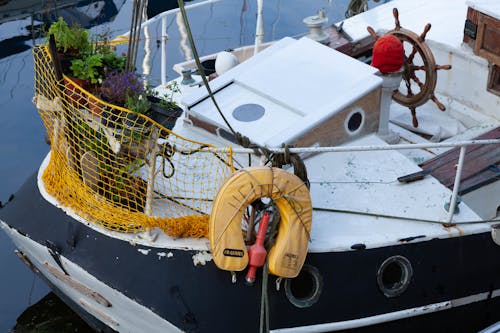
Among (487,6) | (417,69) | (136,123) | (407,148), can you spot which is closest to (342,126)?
(407,148)

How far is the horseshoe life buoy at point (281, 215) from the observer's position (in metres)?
4.95

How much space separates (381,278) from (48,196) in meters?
2.71

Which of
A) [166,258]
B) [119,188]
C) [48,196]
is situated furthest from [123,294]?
[48,196]

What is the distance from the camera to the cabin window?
7125 millimetres

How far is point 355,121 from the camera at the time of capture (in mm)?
6301

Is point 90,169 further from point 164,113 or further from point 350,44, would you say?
point 350,44

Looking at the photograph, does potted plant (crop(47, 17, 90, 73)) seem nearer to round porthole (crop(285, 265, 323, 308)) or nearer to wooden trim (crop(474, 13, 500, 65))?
round porthole (crop(285, 265, 323, 308))

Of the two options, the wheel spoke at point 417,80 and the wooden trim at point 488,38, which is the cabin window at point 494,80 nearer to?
the wooden trim at point 488,38

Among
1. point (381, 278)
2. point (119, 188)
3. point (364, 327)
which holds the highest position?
point (119, 188)

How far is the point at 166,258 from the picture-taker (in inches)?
213

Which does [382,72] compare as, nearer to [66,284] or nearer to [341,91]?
[341,91]

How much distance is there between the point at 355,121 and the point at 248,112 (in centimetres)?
89

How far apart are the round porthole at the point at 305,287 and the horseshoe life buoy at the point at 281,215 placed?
264 mm

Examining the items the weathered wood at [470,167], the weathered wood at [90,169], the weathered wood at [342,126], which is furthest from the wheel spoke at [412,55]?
the weathered wood at [90,169]
